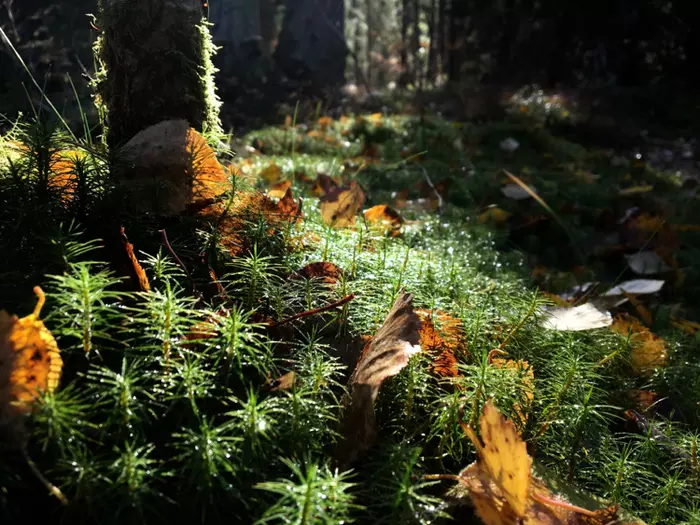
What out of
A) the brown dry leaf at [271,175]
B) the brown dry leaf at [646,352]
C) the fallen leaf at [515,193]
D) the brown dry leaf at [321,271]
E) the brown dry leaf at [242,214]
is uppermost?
the brown dry leaf at [242,214]

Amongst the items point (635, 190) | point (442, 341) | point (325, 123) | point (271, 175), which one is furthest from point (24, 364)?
point (325, 123)

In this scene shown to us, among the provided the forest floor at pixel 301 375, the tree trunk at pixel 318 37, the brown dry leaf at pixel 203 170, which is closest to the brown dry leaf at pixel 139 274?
the forest floor at pixel 301 375

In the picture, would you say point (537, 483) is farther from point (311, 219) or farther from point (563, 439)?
point (311, 219)

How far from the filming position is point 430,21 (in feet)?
41.5

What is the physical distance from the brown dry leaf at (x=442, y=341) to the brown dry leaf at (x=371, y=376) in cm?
11

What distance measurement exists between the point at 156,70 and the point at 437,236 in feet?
4.78

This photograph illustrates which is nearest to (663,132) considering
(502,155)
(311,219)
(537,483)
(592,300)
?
(502,155)

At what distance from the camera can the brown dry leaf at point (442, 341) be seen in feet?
4.27

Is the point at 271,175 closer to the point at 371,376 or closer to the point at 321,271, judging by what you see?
the point at 321,271

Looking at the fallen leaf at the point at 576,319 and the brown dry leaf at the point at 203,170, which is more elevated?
the brown dry leaf at the point at 203,170

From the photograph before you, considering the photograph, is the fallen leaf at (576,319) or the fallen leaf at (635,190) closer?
the fallen leaf at (576,319)

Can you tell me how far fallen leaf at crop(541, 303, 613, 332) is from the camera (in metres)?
1.65

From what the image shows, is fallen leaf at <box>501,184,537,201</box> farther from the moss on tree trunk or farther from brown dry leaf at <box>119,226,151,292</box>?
brown dry leaf at <box>119,226,151,292</box>

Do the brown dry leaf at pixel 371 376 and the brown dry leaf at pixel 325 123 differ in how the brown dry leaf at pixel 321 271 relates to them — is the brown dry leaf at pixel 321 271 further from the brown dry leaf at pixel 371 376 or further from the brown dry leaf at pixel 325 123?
the brown dry leaf at pixel 325 123
